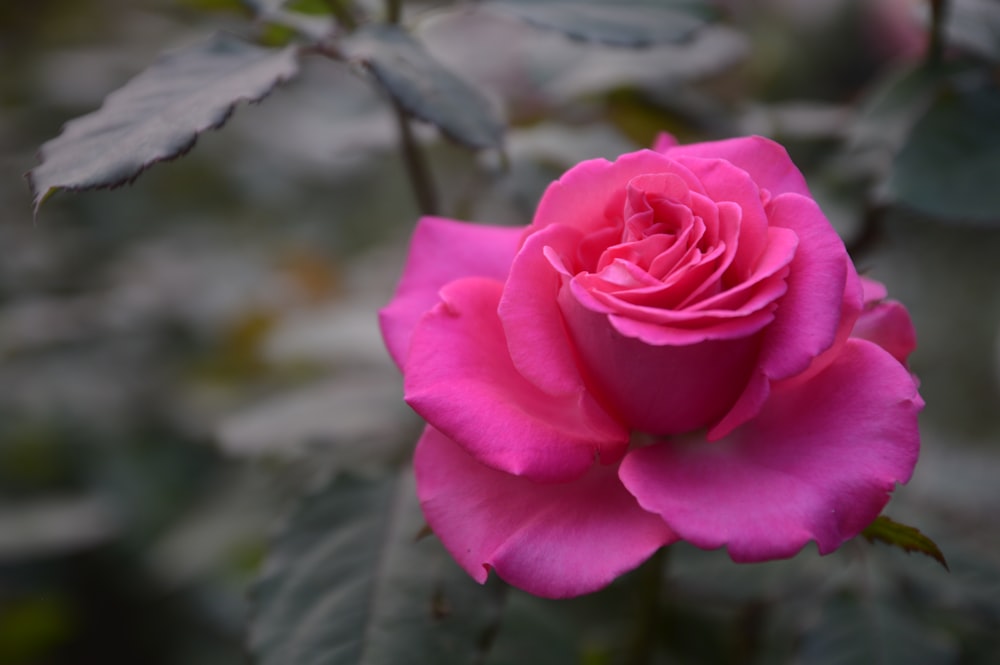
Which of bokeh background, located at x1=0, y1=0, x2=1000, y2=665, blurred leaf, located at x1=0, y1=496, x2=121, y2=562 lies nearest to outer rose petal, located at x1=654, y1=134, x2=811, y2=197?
bokeh background, located at x1=0, y1=0, x2=1000, y2=665

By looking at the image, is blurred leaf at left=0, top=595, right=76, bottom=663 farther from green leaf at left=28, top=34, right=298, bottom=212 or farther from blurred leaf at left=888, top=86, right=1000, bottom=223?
blurred leaf at left=888, top=86, right=1000, bottom=223

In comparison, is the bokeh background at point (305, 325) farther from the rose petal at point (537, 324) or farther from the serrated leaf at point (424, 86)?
the rose petal at point (537, 324)

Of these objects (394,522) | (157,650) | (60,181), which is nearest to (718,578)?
(394,522)

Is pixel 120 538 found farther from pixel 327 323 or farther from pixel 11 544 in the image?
pixel 327 323

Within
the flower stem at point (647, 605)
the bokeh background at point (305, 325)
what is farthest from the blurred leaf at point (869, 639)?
the flower stem at point (647, 605)

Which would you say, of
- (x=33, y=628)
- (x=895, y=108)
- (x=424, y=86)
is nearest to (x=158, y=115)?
(x=424, y=86)

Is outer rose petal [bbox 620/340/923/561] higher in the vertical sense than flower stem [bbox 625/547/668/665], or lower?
higher
